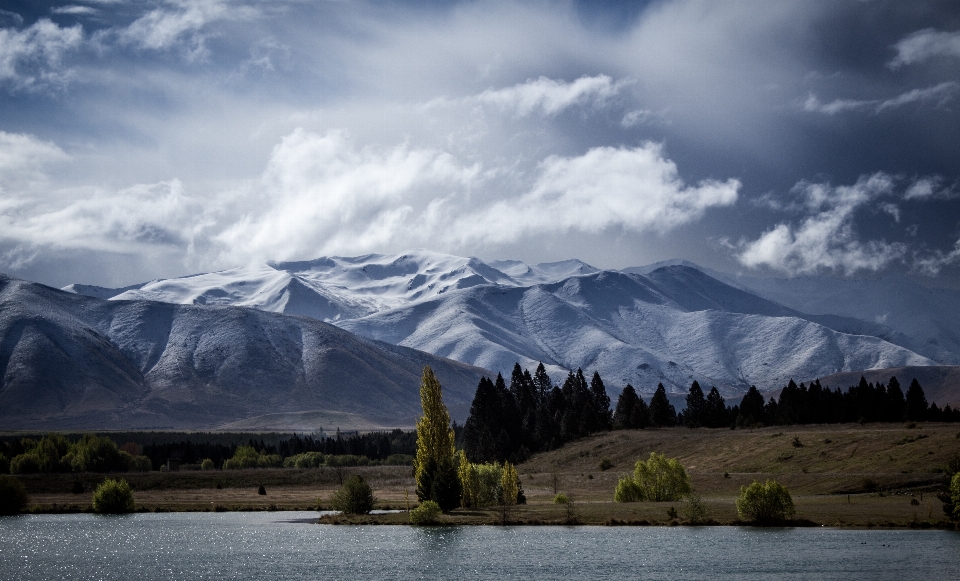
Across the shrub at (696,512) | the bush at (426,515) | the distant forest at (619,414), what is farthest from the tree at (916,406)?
the bush at (426,515)

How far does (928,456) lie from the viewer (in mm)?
107875

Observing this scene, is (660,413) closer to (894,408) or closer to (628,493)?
(894,408)

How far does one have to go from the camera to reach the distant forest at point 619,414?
175 meters

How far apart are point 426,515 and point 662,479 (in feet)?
92.0

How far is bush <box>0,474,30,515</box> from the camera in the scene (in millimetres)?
120812

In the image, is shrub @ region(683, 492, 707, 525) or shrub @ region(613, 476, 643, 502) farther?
shrub @ region(613, 476, 643, 502)

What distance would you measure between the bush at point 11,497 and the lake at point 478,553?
907 inches

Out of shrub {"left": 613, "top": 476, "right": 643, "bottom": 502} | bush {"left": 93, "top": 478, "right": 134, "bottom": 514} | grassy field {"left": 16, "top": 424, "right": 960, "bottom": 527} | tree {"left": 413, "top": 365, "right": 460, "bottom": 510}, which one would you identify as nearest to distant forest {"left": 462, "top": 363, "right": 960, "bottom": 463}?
grassy field {"left": 16, "top": 424, "right": 960, "bottom": 527}

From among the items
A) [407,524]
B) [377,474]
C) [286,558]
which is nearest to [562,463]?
[377,474]

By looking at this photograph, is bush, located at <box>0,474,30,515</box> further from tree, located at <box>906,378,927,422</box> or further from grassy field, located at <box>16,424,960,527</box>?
tree, located at <box>906,378,927,422</box>

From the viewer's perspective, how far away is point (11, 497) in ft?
398

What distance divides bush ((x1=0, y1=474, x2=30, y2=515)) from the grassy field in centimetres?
231

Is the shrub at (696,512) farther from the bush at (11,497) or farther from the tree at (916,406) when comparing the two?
the tree at (916,406)

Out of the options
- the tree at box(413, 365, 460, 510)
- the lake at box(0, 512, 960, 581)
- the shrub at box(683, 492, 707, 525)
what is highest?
the tree at box(413, 365, 460, 510)
